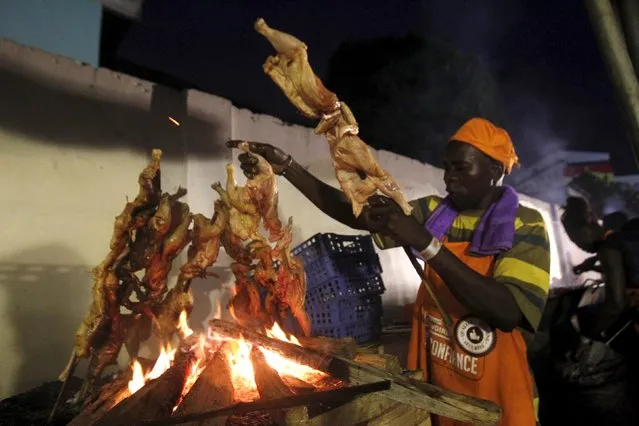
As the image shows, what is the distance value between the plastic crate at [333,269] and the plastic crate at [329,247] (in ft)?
0.15

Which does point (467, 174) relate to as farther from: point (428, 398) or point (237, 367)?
point (237, 367)

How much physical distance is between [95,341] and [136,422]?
117 cm

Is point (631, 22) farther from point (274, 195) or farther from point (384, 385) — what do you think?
point (384, 385)

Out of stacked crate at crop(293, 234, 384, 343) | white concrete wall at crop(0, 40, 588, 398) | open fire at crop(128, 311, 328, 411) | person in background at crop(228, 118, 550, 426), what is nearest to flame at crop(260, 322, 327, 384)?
open fire at crop(128, 311, 328, 411)

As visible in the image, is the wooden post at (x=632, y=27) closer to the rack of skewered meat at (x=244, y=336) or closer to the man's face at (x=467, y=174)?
the man's face at (x=467, y=174)

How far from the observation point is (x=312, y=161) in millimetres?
6383

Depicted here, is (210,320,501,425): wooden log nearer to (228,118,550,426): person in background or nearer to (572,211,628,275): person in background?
(228,118,550,426): person in background

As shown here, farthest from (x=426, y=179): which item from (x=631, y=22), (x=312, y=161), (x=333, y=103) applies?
(x=333, y=103)

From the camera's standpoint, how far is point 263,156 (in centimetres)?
340

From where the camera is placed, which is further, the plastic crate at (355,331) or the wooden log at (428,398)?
the plastic crate at (355,331)

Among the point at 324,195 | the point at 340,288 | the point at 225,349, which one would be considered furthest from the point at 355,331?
the point at 225,349

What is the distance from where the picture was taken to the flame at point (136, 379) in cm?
243

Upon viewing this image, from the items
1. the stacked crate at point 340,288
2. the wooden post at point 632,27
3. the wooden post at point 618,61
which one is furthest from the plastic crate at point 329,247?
the wooden post at point 632,27

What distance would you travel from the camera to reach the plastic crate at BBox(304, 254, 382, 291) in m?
4.25
